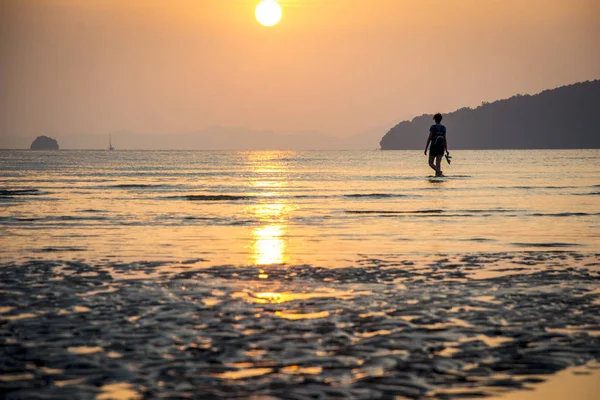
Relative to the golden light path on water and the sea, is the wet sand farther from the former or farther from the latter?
the golden light path on water

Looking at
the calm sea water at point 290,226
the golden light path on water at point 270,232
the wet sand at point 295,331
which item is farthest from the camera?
the calm sea water at point 290,226

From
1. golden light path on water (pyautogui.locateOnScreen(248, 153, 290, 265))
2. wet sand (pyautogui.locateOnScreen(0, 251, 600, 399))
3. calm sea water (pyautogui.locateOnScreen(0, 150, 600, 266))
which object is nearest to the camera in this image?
wet sand (pyautogui.locateOnScreen(0, 251, 600, 399))

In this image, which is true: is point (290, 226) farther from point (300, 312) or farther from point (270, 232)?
point (300, 312)

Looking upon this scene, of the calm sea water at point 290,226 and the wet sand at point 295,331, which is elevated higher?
the wet sand at point 295,331

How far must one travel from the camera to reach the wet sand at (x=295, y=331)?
596 cm

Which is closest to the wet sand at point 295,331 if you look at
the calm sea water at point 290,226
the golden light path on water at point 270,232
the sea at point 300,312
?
the sea at point 300,312

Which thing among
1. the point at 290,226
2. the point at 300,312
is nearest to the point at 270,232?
the point at 290,226

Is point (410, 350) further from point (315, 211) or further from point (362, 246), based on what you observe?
point (315, 211)

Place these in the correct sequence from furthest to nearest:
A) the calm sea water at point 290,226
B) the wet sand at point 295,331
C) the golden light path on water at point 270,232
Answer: the calm sea water at point 290,226
the golden light path on water at point 270,232
the wet sand at point 295,331

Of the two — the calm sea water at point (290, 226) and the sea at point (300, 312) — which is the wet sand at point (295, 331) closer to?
the sea at point (300, 312)

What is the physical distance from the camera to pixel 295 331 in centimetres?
761

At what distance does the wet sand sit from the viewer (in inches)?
235

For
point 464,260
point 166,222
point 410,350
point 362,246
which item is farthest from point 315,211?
point 410,350

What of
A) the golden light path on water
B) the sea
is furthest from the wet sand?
the golden light path on water
